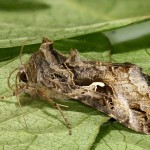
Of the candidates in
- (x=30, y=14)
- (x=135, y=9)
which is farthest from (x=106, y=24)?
(x=30, y=14)

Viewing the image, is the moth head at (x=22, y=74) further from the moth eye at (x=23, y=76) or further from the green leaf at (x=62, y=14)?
the green leaf at (x=62, y=14)

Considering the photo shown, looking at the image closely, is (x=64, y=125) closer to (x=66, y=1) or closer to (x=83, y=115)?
(x=83, y=115)

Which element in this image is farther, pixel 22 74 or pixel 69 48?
pixel 69 48

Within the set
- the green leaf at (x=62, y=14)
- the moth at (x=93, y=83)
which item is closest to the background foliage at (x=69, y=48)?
the green leaf at (x=62, y=14)

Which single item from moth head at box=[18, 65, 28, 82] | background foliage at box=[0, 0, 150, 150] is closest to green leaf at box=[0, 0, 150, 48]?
background foliage at box=[0, 0, 150, 150]

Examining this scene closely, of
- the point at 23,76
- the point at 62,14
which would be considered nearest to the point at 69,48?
the point at 23,76

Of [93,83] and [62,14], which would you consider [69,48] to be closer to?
[93,83]
